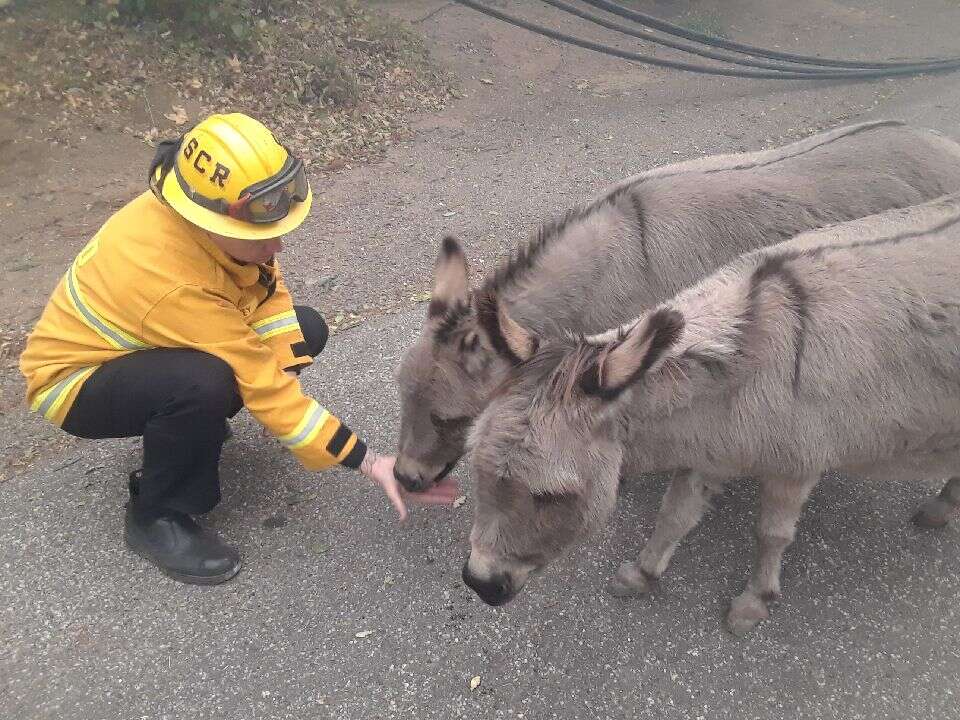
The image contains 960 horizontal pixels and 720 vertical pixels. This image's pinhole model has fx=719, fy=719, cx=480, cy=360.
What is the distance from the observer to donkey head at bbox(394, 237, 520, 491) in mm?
2842

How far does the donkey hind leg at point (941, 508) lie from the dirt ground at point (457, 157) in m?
3.19

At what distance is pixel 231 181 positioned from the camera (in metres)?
2.54

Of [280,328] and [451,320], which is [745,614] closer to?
[451,320]

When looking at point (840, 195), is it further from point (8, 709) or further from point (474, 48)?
Answer: point (474, 48)

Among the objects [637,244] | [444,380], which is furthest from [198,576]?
[637,244]

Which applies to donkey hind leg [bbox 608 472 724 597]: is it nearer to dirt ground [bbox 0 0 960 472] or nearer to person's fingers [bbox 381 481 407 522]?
person's fingers [bbox 381 481 407 522]

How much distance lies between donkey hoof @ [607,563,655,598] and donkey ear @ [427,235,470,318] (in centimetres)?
133

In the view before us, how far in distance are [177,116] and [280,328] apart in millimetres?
4523

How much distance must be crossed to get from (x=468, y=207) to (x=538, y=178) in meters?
0.91

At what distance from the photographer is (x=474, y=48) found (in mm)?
9203

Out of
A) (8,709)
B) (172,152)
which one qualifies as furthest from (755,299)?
(8,709)

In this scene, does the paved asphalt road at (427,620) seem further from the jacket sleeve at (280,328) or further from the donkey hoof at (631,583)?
the jacket sleeve at (280,328)

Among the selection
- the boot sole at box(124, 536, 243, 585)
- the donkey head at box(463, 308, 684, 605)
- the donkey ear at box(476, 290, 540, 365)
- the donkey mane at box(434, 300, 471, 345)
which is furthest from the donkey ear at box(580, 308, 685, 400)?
the boot sole at box(124, 536, 243, 585)

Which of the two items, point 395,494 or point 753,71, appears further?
point 753,71
